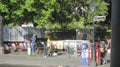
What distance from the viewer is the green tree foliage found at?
29.8 metres

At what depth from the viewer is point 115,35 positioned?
2670 millimetres

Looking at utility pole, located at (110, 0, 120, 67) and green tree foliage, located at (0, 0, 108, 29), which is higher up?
utility pole, located at (110, 0, 120, 67)

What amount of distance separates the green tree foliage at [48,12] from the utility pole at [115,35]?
26664 millimetres

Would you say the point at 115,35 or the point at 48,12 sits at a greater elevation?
the point at 115,35

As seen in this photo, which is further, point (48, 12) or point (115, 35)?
point (48, 12)

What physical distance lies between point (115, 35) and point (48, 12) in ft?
88.4

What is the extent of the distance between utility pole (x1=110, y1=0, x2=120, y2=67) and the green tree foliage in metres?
26.7

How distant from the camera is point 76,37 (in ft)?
102

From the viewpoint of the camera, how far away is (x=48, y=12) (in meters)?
29.5

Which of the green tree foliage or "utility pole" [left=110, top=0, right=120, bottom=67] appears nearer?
"utility pole" [left=110, top=0, right=120, bottom=67]

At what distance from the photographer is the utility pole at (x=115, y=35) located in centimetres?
263

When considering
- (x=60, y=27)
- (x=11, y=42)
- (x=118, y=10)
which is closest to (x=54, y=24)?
(x=60, y=27)

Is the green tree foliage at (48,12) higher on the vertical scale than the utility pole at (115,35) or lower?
lower

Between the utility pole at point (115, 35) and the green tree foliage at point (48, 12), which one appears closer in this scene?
the utility pole at point (115, 35)
